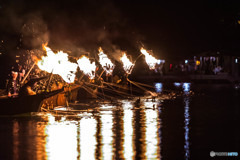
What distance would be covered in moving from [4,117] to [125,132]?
655 cm

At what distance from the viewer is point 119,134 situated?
15.2 metres

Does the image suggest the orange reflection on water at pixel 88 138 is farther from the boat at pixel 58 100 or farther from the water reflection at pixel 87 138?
the boat at pixel 58 100

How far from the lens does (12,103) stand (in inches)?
808

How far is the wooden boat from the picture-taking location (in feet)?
67.3

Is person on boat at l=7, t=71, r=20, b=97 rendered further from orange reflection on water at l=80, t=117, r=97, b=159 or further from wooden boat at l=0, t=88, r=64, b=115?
orange reflection on water at l=80, t=117, r=97, b=159

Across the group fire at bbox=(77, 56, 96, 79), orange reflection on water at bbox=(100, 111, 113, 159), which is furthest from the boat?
orange reflection on water at bbox=(100, 111, 113, 159)

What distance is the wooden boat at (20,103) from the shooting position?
20.5m

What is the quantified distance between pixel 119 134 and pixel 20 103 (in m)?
6.76

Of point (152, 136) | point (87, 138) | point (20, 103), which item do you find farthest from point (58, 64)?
point (152, 136)

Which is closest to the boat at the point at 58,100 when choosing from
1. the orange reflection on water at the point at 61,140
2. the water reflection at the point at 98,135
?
the water reflection at the point at 98,135

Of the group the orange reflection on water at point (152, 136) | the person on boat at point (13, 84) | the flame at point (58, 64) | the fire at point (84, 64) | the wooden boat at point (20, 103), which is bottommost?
the orange reflection on water at point (152, 136)

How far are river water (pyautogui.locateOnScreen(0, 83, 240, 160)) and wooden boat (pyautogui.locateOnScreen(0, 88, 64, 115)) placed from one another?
46 cm

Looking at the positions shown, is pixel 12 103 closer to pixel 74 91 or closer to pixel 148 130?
pixel 148 130

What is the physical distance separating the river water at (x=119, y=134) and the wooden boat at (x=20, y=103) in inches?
18.0
